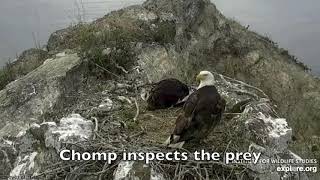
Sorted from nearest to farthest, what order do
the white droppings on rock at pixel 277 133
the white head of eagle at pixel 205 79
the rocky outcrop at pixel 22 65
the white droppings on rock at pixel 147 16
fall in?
the white droppings on rock at pixel 277 133 → the white head of eagle at pixel 205 79 → the rocky outcrop at pixel 22 65 → the white droppings on rock at pixel 147 16

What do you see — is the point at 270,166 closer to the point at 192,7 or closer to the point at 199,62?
the point at 199,62

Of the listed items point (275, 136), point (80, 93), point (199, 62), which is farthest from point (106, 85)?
point (199, 62)

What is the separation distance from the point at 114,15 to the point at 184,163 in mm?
7396

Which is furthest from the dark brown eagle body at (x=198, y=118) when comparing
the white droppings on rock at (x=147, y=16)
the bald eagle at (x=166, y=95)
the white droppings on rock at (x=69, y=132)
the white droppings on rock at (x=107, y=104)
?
the white droppings on rock at (x=147, y=16)

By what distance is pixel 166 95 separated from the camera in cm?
846

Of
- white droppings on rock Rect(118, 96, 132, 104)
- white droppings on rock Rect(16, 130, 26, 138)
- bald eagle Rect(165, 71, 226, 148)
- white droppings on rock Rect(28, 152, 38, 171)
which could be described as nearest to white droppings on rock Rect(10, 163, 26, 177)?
white droppings on rock Rect(28, 152, 38, 171)

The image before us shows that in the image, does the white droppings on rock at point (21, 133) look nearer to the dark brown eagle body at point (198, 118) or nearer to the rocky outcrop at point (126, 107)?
the rocky outcrop at point (126, 107)

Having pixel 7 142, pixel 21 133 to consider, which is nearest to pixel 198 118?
pixel 21 133

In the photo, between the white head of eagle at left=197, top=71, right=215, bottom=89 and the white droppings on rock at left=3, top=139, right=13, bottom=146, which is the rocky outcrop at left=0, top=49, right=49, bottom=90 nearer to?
the white droppings on rock at left=3, top=139, right=13, bottom=146

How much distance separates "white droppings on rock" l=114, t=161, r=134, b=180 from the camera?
6.05m

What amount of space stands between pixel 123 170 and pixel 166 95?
256 centimetres

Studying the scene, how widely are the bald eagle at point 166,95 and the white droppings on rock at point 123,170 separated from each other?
239 cm

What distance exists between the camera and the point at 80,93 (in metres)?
9.00

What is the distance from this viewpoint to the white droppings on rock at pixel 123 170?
6051 millimetres
